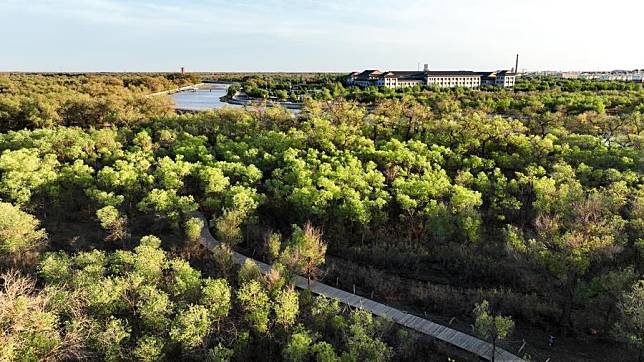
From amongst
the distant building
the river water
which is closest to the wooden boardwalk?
the river water

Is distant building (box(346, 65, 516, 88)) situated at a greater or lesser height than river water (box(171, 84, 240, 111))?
greater

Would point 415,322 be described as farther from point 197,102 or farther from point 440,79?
point 440,79

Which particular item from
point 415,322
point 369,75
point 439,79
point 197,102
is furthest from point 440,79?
point 415,322

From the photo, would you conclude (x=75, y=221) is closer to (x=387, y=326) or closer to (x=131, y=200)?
(x=131, y=200)

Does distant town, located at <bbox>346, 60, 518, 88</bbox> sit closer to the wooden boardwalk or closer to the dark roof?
the dark roof

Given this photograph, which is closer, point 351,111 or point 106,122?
point 351,111

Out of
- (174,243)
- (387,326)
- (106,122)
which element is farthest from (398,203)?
(106,122)

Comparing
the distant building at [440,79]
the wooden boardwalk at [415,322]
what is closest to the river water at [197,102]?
the wooden boardwalk at [415,322]

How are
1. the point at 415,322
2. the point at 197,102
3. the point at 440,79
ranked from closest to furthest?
the point at 415,322, the point at 197,102, the point at 440,79
